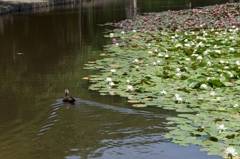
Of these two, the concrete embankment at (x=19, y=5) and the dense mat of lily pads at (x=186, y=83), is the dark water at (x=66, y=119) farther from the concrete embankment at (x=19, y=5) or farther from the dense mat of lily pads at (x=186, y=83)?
the concrete embankment at (x=19, y=5)

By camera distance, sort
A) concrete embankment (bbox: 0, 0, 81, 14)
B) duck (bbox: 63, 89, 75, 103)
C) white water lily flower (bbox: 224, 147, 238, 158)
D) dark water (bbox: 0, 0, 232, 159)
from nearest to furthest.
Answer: white water lily flower (bbox: 224, 147, 238, 158) < dark water (bbox: 0, 0, 232, 159) < duck (bbox: 63, 89, 75, 103) < concrete embankment (bbox: 0, 0, 81, 14)

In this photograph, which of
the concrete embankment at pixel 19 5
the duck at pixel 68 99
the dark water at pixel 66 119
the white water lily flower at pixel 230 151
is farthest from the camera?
the concrete embankment at pixel 19 5

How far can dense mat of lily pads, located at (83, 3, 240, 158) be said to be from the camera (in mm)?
5020

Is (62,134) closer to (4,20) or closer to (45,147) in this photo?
(45,147)

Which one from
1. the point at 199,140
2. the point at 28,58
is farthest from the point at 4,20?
the point at 199,140

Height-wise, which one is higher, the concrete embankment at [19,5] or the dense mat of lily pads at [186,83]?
the concrete embankment at [19,5]

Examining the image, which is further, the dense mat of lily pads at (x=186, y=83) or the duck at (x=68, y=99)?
the duck at (x=68, y=99)


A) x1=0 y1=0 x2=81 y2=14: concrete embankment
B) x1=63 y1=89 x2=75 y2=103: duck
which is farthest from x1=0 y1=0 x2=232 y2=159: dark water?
x1=0 y1=0 x2=81 y2=14: concrete embankment

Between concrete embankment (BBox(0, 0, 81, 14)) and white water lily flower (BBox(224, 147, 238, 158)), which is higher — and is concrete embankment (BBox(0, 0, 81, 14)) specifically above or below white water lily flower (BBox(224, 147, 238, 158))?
above

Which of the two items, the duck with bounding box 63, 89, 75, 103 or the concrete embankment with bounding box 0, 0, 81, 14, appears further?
the concrete embankment with bounding box 0, 0, 81, 14

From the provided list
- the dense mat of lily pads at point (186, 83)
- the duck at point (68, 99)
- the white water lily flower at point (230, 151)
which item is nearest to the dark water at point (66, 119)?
the duck at point (68, 99)

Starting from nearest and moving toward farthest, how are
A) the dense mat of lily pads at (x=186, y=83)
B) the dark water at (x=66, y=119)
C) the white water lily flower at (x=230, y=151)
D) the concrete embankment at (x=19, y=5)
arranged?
the white water lily flower at (x=230, y=151) → the dark water at (x=66, y=119) → the dense mat of lily pads at (x=186, y=83) → the concrete embankment at (x=19, y=5)

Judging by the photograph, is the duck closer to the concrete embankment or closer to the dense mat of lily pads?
the dense mat of lily pads

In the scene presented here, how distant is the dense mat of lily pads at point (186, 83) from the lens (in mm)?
5020
